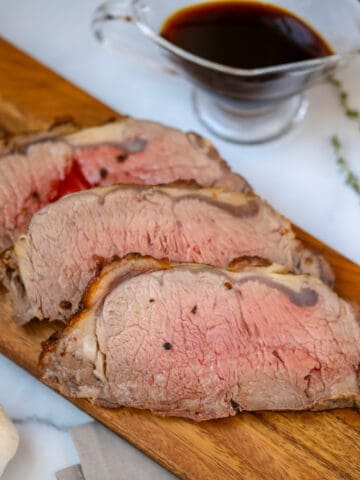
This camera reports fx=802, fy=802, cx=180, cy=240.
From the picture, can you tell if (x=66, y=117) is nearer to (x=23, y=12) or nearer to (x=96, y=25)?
(x=96, y=25)

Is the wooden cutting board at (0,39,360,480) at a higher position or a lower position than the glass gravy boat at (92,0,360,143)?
lower

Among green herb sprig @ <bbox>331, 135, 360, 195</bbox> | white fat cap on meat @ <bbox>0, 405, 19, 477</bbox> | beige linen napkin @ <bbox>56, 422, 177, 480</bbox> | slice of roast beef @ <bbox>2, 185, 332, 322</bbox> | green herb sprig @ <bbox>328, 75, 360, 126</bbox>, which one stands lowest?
white fat cap on meat @ <bbox>0, 405, 19, 477</bbox>

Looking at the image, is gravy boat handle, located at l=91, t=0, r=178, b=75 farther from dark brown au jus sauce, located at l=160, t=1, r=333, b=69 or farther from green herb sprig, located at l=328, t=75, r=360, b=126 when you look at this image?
green herb sprig, located at l=328, t=75, r=360, b=126

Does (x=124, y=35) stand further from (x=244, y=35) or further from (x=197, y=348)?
(x=197, y=348)

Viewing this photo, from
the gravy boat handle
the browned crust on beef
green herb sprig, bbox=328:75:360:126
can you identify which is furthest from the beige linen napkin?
green herb sprig, bbox=328:75:360:126

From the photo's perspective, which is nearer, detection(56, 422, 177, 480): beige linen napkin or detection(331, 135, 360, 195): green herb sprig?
detection(56, 422, 177, 480): beige linen napkin

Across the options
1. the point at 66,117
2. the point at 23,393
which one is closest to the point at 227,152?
the point at 66,117

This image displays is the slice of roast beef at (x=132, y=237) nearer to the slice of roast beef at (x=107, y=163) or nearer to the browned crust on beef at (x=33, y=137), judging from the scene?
the slice of roast beef at (x=107, y=163)
